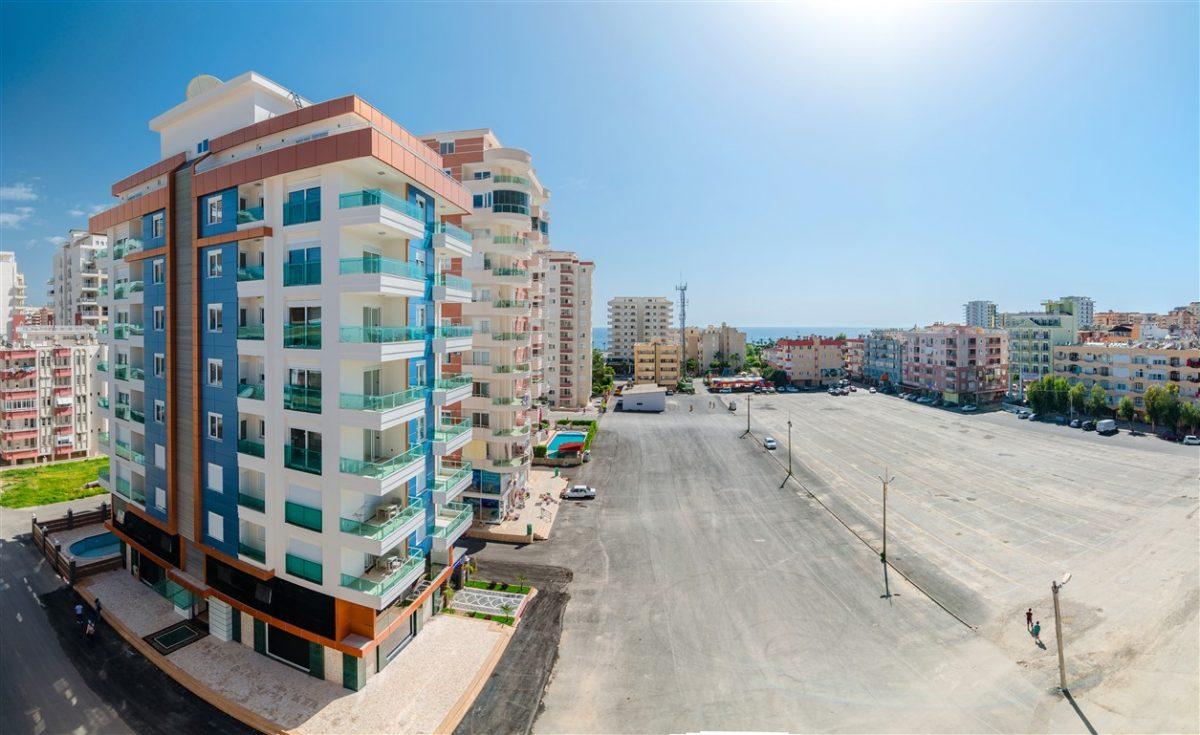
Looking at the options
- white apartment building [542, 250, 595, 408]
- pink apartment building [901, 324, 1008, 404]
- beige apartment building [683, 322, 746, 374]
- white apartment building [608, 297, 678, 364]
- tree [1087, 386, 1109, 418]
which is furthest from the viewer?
white apartment building [608, 297, 678, 364]

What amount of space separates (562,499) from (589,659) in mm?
19833

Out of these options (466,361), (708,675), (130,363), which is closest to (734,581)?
(708,675)

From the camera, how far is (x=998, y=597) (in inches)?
1000

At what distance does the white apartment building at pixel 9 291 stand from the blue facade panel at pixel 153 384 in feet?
265

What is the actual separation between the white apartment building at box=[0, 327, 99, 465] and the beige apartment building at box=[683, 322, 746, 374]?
4869 inches

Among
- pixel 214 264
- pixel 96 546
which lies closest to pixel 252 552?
pixel 214 264

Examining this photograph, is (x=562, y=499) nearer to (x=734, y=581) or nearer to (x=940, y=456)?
(x=734, y=581)

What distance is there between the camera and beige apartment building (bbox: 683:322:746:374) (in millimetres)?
150125

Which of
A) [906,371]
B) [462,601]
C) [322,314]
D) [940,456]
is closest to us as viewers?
[322,314]

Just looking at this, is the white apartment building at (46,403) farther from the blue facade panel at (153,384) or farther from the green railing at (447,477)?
the green railing at (447,477)

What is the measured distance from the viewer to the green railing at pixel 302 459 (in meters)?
18.4

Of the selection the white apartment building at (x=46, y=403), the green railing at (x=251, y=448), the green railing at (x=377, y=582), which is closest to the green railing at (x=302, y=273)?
the green railing at (x=251, y=448)

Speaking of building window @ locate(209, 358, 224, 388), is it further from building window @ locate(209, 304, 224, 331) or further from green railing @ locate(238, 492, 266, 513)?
green railing @ locate(238, 492, 266, 513)

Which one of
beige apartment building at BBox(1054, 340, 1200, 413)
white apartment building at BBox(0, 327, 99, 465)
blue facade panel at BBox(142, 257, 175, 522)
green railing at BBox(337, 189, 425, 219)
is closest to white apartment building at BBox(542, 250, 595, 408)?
white apartment building at BBox(0, 327, 99, 465)
